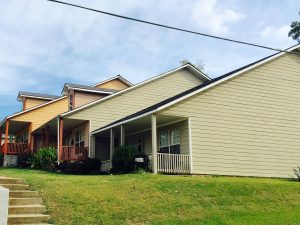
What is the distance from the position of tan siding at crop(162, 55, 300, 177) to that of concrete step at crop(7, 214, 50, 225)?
10346mm

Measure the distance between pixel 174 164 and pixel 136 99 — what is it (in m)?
10.3

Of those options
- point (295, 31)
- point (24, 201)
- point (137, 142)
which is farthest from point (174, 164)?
point (295, 31)

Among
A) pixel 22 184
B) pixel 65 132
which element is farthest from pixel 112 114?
pixel 22 184

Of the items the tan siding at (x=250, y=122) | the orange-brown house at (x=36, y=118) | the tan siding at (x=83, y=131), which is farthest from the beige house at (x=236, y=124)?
the orange-brown house at (x=36, y=118)

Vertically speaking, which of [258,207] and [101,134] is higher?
[101,134]

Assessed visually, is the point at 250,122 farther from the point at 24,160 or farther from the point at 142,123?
the point at 24,160

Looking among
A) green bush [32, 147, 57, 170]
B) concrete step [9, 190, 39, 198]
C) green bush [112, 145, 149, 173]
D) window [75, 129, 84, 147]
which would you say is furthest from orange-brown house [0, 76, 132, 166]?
concrete step [9, 190, 39, 198]

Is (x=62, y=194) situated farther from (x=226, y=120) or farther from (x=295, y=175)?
(x=295, y=175)

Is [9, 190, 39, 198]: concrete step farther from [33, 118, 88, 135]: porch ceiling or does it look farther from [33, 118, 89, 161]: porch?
[33, 118, 88, 135]: porch ceiling

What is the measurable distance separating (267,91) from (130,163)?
8.58 m

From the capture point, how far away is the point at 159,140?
23.5 m

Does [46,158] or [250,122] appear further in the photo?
[46,158]

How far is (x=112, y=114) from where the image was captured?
92.7ft

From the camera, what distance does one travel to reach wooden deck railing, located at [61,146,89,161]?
2706 cm
